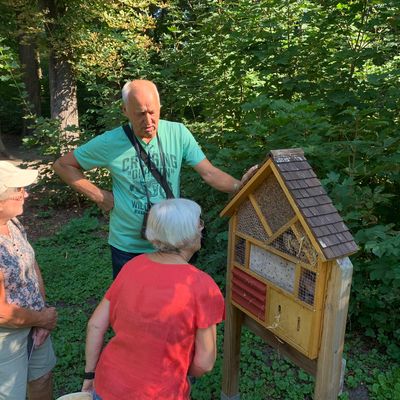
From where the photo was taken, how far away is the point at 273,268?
1.93 meters

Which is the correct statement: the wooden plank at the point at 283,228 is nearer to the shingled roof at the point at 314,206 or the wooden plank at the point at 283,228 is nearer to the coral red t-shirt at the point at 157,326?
the shingled roof at the point at 314,206

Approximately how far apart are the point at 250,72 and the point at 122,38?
133 inches

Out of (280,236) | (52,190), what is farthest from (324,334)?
(52,190)

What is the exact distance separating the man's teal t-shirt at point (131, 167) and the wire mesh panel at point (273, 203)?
28.2 inches

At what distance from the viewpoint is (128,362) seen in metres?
1.64

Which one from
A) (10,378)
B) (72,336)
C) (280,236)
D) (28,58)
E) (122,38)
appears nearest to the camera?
(280,236)

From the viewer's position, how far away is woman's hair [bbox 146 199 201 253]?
166cm

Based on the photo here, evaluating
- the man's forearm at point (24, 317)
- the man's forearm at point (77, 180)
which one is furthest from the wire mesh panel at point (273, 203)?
the man's forearm at point (24, 317)

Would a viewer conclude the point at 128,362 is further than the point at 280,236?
No

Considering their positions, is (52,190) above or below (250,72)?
below

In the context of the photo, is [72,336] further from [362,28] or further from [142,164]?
[362,28]

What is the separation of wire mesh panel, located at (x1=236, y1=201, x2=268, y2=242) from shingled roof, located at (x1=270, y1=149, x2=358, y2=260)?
0.31 m

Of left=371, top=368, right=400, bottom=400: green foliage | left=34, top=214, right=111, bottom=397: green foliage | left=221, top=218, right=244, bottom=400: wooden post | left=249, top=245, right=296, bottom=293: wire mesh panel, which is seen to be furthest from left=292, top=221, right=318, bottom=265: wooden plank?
left=34, top=214, right=111, bottom=397: green foliage

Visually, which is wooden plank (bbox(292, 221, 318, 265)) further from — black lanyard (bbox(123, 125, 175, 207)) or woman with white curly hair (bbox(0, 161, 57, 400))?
woman with white curly hair (bbox(0, 161, 57, 400))
